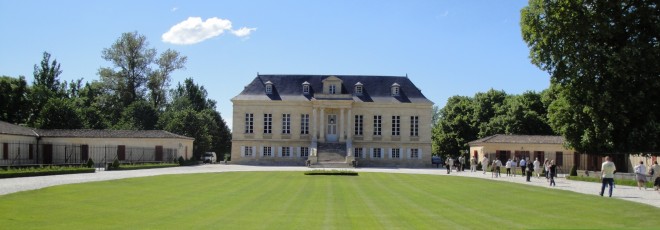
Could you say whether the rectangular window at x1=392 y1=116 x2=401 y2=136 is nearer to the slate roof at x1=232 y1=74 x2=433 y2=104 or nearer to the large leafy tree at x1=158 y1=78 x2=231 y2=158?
the slate roof at x1=232 y1=74 x2=433 y2=104

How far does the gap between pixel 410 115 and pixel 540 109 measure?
15806mm

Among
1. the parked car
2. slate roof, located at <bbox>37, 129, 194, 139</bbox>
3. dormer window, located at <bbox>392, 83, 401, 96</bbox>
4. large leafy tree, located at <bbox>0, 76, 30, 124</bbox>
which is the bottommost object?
the parked car

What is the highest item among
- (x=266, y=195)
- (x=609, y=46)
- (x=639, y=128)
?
(x=609, y=46)

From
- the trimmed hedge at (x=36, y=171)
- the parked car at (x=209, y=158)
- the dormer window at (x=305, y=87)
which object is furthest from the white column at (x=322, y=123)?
the trimmed hedge at (x=36, y=171)

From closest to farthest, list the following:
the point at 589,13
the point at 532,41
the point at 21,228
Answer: the point at 21,228
the point at 589,13
the point at 532,41

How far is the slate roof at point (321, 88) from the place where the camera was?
7694cm

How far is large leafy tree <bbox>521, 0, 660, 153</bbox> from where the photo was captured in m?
35.5

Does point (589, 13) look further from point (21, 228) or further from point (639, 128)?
point (21, 228)

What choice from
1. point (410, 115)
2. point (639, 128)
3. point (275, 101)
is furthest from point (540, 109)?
Result: point (639, 128)

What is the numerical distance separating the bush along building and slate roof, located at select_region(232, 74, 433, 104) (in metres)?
0.13

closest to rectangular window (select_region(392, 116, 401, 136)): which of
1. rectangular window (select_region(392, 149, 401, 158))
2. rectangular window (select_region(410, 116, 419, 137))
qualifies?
rectangular window (select_region(410, 116, 419, 137))

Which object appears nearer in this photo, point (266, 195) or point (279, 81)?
point (266, 195)

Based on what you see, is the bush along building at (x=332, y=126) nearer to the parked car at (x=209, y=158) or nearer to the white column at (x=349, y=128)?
the white column at (x=349, y=128)

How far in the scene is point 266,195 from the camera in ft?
78.0
